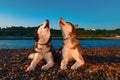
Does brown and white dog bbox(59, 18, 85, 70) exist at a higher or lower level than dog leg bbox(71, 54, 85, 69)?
higher

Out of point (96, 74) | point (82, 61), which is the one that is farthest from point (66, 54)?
point (96, 74)

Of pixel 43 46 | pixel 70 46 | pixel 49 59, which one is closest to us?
pixel 70 46

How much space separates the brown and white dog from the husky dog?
52cm

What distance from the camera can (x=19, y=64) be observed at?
14.6m

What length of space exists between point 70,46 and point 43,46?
1037 millimetres

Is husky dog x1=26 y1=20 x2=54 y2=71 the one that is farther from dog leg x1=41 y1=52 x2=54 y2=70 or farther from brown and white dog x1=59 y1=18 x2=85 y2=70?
brown and white dog x1=59 y1=18 x2=85 y2=70

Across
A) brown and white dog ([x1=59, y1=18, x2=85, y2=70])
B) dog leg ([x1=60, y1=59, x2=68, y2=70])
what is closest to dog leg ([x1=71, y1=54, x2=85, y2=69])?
brown and white dog ([x1=59, y1=18, x2=85, y2=70])

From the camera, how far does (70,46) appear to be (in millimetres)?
13016

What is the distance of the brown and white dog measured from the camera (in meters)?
12.8

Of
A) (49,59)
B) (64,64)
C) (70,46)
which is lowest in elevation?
(64,64)

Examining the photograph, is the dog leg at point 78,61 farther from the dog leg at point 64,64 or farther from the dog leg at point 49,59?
the dog leg at point 49,59

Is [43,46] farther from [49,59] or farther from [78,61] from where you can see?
[78,61]

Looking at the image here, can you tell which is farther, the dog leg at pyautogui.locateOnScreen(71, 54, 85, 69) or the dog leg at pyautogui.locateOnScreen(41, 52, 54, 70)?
the dog leg at pyautogui.locateOnScreen(41, 52, 54, 70)

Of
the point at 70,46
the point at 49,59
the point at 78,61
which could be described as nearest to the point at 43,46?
the point at 49,59
